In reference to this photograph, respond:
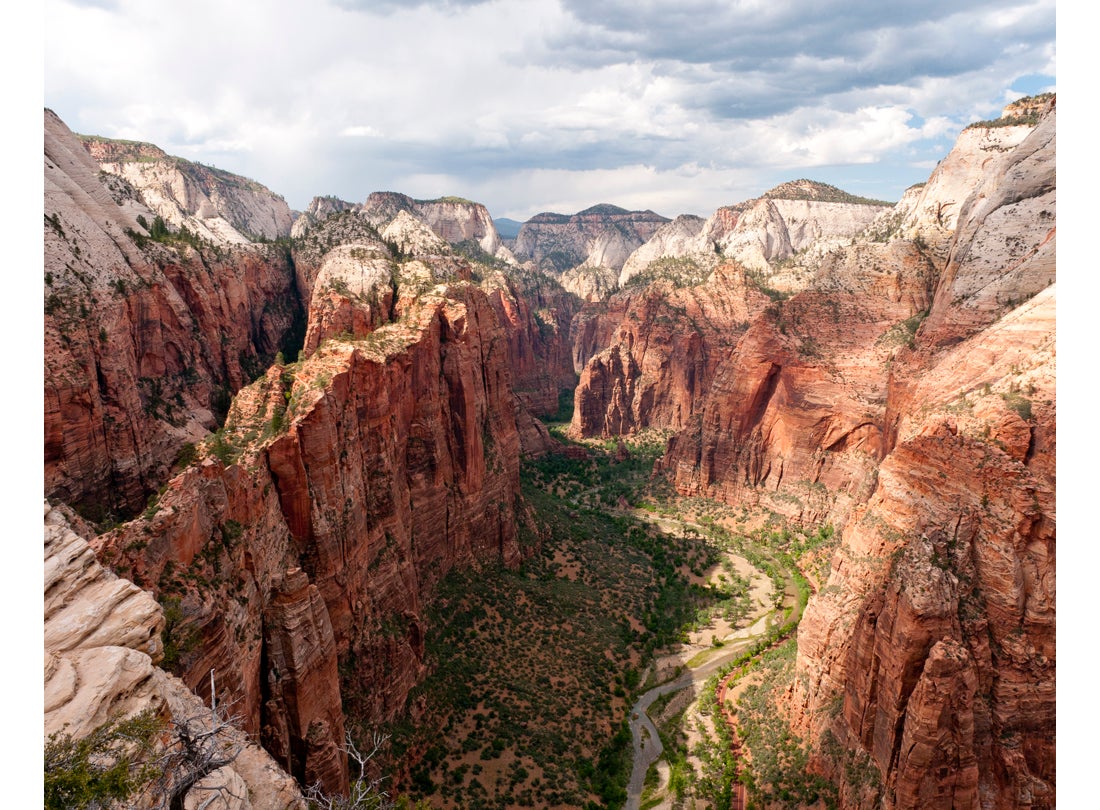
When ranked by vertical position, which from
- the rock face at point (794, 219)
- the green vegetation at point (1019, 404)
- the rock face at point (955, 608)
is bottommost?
the rock face at point (955, 608)

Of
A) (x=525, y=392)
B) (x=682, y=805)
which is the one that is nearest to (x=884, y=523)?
(x=682, y=805)

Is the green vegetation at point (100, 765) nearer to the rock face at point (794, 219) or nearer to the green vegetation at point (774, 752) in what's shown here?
the green vegetation at point (774, 752)

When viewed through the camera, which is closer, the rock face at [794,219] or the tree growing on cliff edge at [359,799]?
the tree growing on cliff edge at [359,799]

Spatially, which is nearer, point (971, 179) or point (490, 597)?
point (490, 597)

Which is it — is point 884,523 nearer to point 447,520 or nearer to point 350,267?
point 447,520

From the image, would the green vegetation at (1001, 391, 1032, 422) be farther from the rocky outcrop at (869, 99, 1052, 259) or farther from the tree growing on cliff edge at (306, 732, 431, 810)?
the rocky outcrop at (869, 99, 1052, 259)

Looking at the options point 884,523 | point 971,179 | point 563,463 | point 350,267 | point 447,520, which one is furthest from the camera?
point 563,463

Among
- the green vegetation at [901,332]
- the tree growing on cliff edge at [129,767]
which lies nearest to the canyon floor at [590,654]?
the green vegetation at [901,332]
